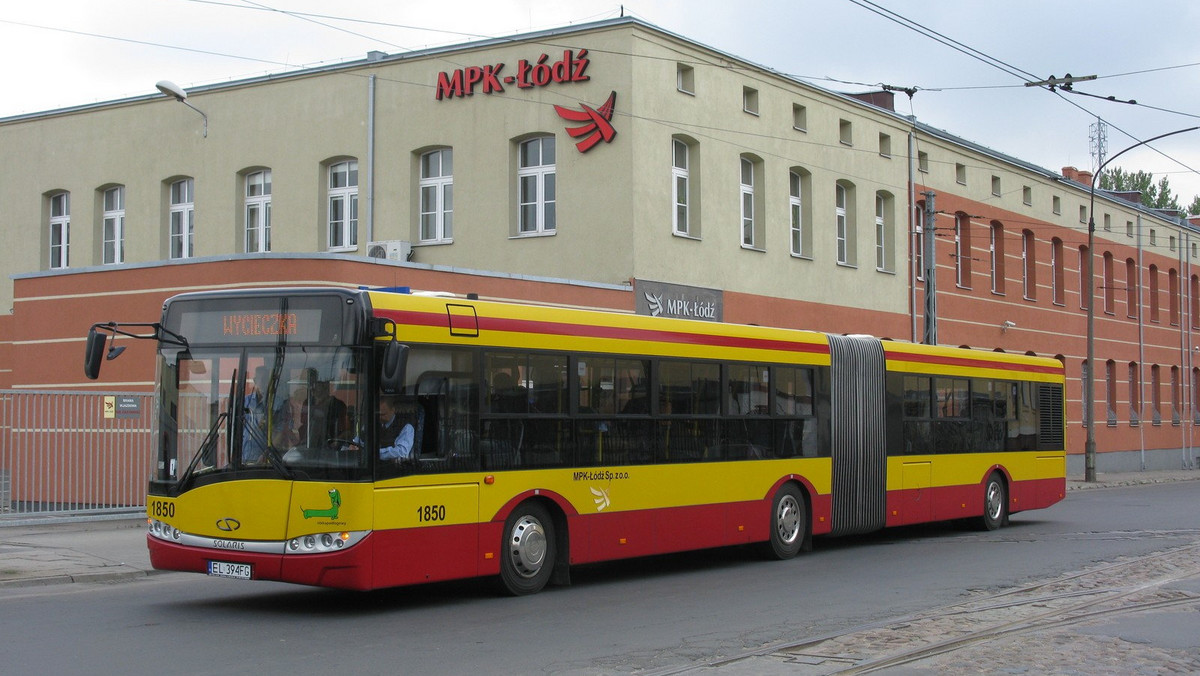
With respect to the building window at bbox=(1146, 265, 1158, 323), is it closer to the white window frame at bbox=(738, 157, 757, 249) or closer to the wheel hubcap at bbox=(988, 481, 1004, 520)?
the white window frame at bbox=(738, 157, 757, 249)

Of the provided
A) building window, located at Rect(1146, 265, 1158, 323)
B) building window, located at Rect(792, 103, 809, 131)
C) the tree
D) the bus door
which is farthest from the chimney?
the tree

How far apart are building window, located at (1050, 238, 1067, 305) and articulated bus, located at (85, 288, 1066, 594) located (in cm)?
3188

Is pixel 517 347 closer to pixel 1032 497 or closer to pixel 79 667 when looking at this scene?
pixel 79 667

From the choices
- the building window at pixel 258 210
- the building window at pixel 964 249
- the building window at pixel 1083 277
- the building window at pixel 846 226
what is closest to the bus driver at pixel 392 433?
the building window at pixel 258 210

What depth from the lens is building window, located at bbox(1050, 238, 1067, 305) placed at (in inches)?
1860

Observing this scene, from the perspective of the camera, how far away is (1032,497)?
22.3 meters

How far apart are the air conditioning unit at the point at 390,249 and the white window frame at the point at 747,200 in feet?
25.4

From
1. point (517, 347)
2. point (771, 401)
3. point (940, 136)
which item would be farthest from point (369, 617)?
point (940, 136)

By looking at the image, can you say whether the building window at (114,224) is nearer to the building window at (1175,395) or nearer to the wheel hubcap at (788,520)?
the wheel hubcap at (788,520)

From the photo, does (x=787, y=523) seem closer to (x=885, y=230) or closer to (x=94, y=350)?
(x=94, y=350)

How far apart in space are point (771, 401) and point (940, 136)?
82.0ft

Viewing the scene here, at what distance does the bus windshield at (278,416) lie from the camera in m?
11.1

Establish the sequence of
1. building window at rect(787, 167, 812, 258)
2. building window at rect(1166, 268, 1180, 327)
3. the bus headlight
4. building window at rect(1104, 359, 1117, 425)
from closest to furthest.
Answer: the bus headlight, building window at rect(787, 167, 812, 258), building window at rect(1104, 359, 1117, 425), building window at rect(1166, 268, 1180, 327)

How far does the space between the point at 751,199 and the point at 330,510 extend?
69.3 ft
